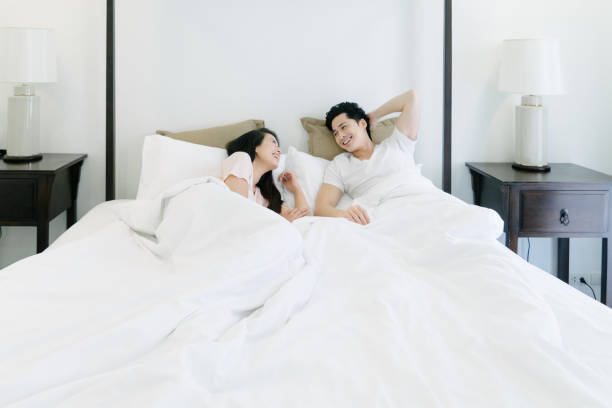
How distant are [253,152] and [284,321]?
4.28 ft

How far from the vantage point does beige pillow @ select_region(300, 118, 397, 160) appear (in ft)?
8.15

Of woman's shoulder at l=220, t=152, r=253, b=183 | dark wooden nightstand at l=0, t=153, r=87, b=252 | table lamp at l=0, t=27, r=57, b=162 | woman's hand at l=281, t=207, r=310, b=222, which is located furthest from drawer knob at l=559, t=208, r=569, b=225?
table lamp at l=0, t=27, r=57, b=162

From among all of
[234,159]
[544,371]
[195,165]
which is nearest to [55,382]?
[544,371]

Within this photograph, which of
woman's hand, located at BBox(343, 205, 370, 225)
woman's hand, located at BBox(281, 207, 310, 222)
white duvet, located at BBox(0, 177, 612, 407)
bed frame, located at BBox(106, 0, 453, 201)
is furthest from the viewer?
bed frame, located at BBox(106, 0, 453, 201)

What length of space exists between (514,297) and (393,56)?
1.85 m

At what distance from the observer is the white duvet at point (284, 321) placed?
75 centimetres

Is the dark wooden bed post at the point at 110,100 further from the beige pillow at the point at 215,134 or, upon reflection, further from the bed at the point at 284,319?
the bed at the point at 284,319

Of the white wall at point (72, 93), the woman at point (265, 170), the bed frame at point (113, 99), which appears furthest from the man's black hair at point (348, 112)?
the white wall at point (72, 93)

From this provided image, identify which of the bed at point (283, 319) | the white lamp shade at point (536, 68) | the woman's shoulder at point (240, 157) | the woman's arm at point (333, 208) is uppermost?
the white lamp shade at point (536, 68)

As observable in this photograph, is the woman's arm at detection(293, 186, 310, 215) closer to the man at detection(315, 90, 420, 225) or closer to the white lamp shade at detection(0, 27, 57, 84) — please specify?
the man at detection(315, 90, 420, 225)

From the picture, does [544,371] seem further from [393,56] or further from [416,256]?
[393,56]

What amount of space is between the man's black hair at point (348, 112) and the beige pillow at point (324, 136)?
56mm

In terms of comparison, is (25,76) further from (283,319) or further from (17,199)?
(283,319)

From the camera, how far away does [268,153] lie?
Result: 2219 mm
